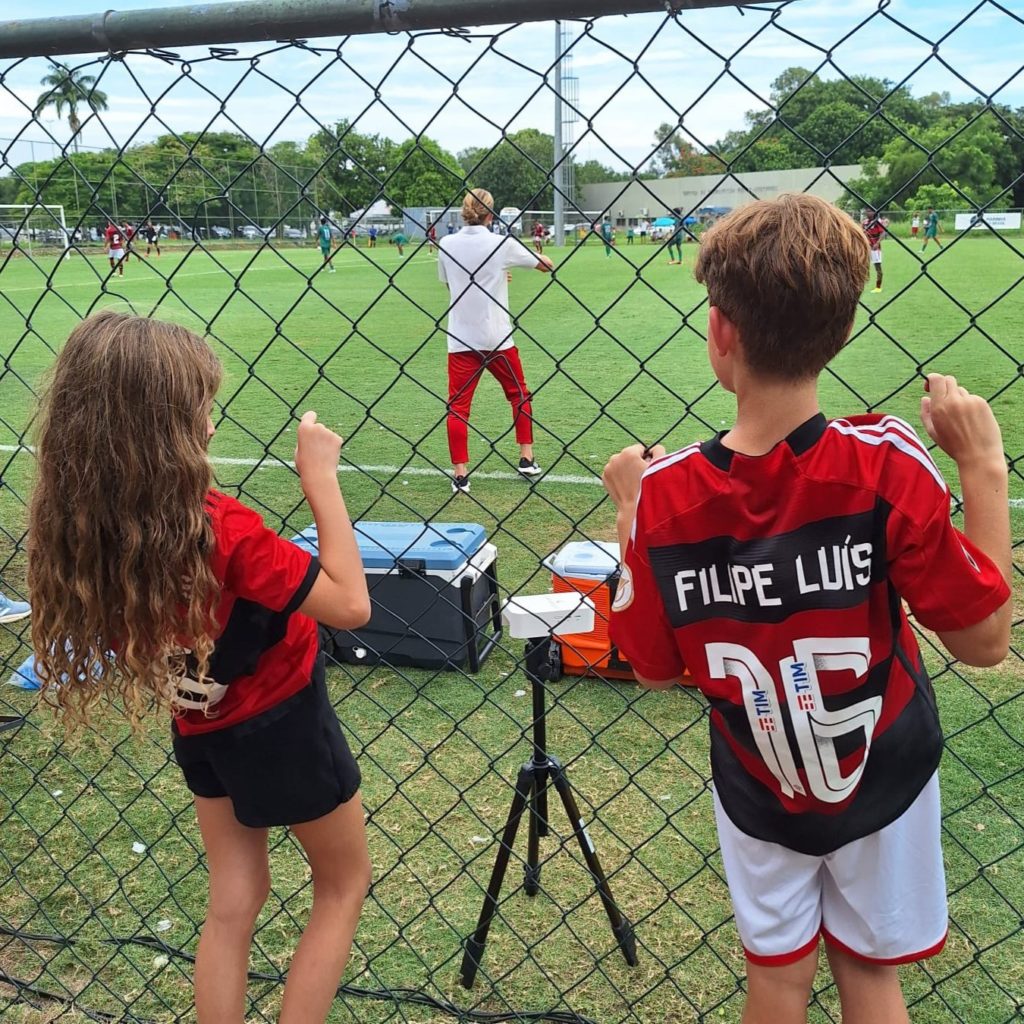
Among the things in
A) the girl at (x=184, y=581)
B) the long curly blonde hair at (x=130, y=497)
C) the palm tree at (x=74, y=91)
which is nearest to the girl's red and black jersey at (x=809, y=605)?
the girl at (x=184, y=581)

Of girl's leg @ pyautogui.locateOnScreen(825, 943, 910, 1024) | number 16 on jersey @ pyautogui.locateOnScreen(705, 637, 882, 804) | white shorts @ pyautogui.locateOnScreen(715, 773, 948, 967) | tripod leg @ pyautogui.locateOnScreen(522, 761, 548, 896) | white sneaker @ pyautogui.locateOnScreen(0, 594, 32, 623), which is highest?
number 16 on jersey @ pyautogui.locateOnScreen(705, 637, 882, 804)

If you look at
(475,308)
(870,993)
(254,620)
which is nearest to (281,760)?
(254,620)

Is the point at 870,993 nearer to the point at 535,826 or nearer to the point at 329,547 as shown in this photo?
the point at 535,826

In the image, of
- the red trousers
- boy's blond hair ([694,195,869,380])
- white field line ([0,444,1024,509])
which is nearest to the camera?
boy's blond hair ([694,195,869,380])

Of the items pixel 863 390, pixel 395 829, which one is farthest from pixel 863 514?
pixel 863 390

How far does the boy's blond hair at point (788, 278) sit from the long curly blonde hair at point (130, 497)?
88 cm

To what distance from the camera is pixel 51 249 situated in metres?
28.9

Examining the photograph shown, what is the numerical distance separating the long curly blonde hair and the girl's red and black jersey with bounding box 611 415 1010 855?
2.37 feet

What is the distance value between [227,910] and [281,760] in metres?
0.38

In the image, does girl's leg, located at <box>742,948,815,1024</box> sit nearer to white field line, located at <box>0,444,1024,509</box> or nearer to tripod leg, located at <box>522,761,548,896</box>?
tripod leg, located at <box>522,761,548,896</box>

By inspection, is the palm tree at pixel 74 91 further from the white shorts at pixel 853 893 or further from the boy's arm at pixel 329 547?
the white shorts at pixel 853 893

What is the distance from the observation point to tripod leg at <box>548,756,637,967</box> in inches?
87.7

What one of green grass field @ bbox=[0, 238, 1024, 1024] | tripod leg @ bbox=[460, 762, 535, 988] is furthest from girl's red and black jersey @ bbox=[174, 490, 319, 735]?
tripod leg @ bbox=[460, 762, 535, 988]

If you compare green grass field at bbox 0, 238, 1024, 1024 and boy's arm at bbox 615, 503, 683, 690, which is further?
green grass field at bbox 0, 238, 1024, 1024
